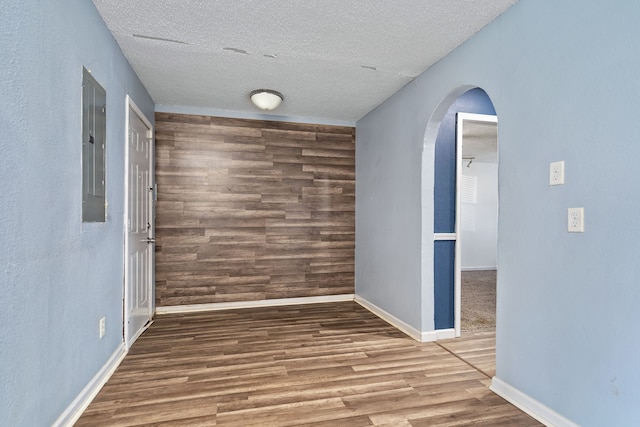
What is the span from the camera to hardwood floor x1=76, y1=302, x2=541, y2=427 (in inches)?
76.6

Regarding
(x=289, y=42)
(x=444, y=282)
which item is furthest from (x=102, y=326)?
(x=444, y=282)

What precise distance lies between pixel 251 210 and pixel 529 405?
3.43m

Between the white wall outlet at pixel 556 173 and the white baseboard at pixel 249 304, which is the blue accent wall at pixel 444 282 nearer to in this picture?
the white wall outlet at pixel 556 173

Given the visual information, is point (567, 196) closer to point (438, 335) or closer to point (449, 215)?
point (449, 215)

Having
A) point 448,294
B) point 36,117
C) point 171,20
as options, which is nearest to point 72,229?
point 36,117

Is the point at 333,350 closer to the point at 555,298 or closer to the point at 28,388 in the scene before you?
the point at 555,298

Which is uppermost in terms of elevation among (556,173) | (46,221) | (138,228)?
(556,173)

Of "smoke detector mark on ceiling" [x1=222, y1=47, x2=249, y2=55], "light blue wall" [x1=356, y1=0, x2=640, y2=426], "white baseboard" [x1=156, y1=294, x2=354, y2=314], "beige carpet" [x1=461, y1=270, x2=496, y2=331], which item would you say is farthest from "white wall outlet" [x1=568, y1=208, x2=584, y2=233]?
"white baseboard" [x1=156, y1=294, x2=354, y2=314]

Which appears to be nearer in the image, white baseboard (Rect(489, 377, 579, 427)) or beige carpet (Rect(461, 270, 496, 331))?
white baseboard (Rect(489, 377, 579, 427))

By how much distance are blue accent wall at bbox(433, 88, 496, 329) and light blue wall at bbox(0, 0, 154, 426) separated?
113 inches

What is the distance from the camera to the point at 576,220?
1725mm

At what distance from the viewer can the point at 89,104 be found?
82.5 inches

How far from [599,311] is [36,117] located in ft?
9.27

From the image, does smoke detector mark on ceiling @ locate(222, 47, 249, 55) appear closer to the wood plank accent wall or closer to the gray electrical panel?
the gray electrical panel
